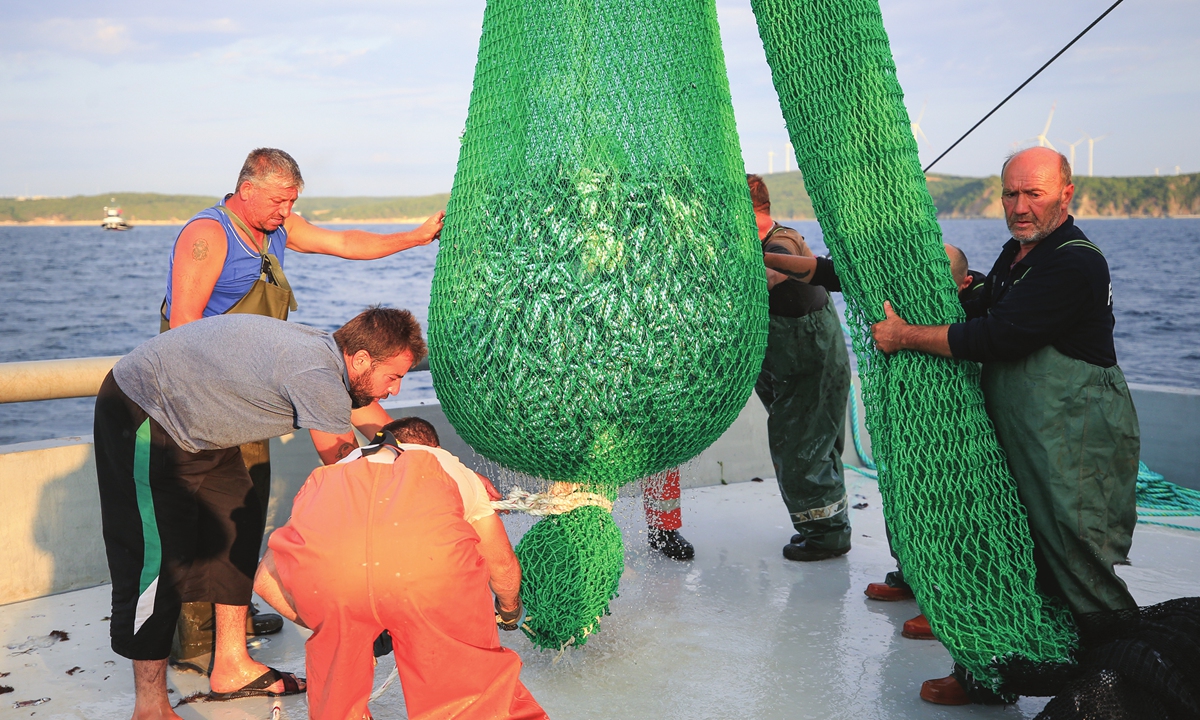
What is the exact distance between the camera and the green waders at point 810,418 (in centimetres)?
439

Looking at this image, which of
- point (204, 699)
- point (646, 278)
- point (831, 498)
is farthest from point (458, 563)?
point (831, 498)

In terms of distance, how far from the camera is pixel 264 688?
3059 millimetres

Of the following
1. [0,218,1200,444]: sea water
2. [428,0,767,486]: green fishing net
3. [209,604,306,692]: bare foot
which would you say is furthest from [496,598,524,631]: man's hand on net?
[0,218,1200,444]: sea water

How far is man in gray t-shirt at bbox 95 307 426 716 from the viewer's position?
263 centimetres

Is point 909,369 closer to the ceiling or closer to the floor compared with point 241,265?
closer to the floor

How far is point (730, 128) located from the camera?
2971mm

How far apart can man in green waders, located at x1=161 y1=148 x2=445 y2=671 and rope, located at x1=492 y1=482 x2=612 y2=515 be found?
559 mm

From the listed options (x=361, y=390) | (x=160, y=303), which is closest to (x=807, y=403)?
(x=361, y=390)

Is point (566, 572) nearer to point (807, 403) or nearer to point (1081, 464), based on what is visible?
point (1081, 464)

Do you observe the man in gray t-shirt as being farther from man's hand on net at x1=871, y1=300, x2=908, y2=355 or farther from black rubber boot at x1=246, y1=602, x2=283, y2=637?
man's hand on net at x1=871, y1=300, x2=908, y2=355

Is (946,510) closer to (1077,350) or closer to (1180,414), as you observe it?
(1077,350)

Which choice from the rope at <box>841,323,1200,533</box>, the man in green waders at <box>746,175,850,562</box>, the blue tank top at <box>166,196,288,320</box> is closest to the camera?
the blue tank top at <box>166,196,288,320</box>

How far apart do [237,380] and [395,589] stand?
88cm

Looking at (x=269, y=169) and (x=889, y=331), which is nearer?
(x=889, y=331)
